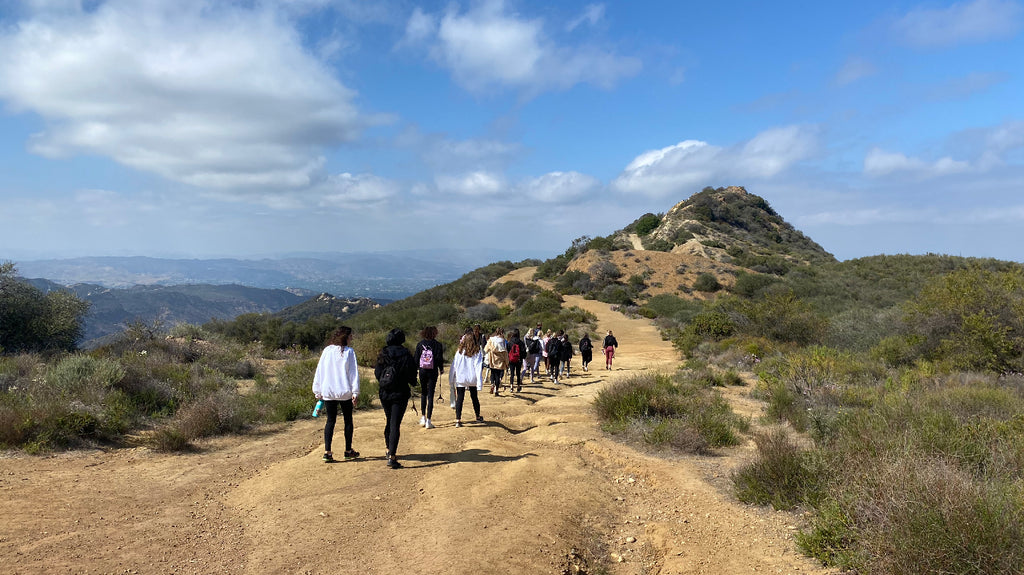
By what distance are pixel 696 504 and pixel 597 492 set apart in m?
1.07

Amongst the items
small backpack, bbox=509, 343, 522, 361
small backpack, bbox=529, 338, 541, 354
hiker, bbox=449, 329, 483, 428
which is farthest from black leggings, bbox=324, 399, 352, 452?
small backpack, bbox=529, 338, 541, 354

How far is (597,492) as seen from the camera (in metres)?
5.84

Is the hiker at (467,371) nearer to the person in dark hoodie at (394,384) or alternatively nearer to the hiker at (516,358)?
the person in dark hoodie at (394,384)

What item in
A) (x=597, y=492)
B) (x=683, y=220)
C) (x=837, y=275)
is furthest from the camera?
(x=683, y=220)

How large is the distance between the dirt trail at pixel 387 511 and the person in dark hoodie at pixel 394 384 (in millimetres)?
407

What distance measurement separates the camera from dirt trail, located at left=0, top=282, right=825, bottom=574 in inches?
163

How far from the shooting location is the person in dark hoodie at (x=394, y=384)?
255 inches

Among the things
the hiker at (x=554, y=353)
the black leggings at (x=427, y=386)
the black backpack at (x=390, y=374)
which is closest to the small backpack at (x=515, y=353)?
the hiker at (x=554, y=353)

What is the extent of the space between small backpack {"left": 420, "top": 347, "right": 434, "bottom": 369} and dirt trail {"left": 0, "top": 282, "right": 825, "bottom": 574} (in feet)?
3.59

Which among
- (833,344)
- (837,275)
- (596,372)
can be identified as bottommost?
(596,372)

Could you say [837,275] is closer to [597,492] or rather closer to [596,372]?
[596,372]

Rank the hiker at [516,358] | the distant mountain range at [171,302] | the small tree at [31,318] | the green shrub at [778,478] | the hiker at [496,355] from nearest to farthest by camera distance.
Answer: the green shrub at [778,478], the hiker at [496,355], the hiker at [516,358], the small tree at [31,318], the distant mountain range at [171,302]

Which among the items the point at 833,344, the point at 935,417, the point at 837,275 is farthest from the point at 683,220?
the point at 935,417

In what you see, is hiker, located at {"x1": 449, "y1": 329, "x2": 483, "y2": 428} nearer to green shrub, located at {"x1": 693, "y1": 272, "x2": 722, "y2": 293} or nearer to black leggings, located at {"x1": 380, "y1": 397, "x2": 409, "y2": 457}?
black leggings, located at {"x1": 380, "y1": 397, "x2": 409, "y2": 457}
